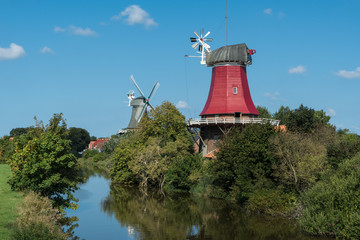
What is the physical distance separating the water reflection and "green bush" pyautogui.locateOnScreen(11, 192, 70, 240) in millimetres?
5023

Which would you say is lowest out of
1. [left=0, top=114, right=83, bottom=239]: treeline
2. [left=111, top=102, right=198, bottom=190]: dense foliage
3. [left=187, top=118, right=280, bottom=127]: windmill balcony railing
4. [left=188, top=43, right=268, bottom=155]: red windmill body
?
[left=0, top=114, right=83, bottom=239]: treeline

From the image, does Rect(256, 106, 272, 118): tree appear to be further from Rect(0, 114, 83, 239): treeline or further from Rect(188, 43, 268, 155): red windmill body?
Rect(0, 114, 83, 239): treeline

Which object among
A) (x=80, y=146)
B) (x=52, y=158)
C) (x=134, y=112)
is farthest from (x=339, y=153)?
(x=80, y=146)

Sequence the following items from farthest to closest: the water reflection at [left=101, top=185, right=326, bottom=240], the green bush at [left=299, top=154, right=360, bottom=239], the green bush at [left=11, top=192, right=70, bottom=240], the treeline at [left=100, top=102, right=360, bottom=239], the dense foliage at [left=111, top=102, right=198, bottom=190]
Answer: the dense foliage at [left=111, top=102, right=198, bottom=190] < the water reflection at [left=101, top=185, right=326, bottom=240] < the treeline at [left=100, top=102, right=360, bottom=239] < the green bush at [left=299, top=154, right=360, bottom=239] < the green bush at [left=11, top=192, right=70, bottom=240]

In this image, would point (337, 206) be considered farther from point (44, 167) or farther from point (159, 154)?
point (159, 154)

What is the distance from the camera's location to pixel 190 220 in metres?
24.6

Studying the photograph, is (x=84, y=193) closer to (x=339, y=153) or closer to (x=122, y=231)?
(x=122, y=231)

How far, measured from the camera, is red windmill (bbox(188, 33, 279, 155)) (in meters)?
40.9

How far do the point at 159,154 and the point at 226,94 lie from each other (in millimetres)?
10198

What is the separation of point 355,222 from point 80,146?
10274 centimetres

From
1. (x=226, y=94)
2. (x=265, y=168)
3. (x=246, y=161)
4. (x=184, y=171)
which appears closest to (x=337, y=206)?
(x=265, y=168)

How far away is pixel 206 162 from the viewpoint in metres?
35.5

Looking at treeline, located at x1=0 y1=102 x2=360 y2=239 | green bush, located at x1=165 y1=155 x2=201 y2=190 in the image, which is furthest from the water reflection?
green bush, located at x1=165 y1=155 x2=201 y2=190

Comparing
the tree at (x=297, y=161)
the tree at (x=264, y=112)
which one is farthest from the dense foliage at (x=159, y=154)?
the tree at (x=264, y=112)
